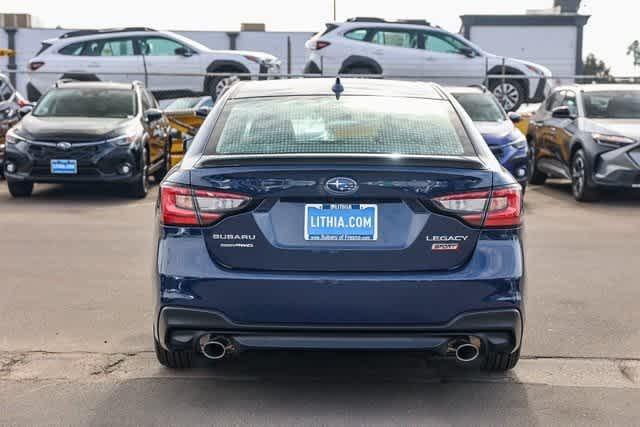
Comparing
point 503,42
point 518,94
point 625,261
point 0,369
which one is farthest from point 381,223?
point 503,42

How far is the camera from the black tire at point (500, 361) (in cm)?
518

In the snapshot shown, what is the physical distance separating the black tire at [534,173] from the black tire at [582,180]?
1.99 metres

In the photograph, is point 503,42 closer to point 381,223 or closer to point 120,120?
point 120,120

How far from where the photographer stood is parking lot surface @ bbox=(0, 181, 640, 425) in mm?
4680

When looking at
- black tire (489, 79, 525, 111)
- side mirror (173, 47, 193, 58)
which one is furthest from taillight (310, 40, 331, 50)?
black tire (489, 79, 525, 111)

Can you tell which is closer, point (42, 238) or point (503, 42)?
point (42, 238)

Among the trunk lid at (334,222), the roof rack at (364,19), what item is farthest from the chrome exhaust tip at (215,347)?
the roof rack at (364,19)

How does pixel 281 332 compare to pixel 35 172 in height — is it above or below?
above

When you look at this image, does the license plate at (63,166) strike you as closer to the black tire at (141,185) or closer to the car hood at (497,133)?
the black tire at (141,185)

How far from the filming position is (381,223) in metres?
4.51

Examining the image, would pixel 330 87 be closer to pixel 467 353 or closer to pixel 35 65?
pixel 467 353

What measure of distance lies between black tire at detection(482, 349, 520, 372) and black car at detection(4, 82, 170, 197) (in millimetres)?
8602

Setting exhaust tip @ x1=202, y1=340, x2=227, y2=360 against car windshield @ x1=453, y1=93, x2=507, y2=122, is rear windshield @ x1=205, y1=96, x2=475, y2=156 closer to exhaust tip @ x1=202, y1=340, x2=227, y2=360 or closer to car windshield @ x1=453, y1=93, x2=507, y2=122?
exhaust tip @ x1=202, y1=340, x2=227, y2=360

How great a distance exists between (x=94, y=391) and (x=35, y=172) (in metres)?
8.46
